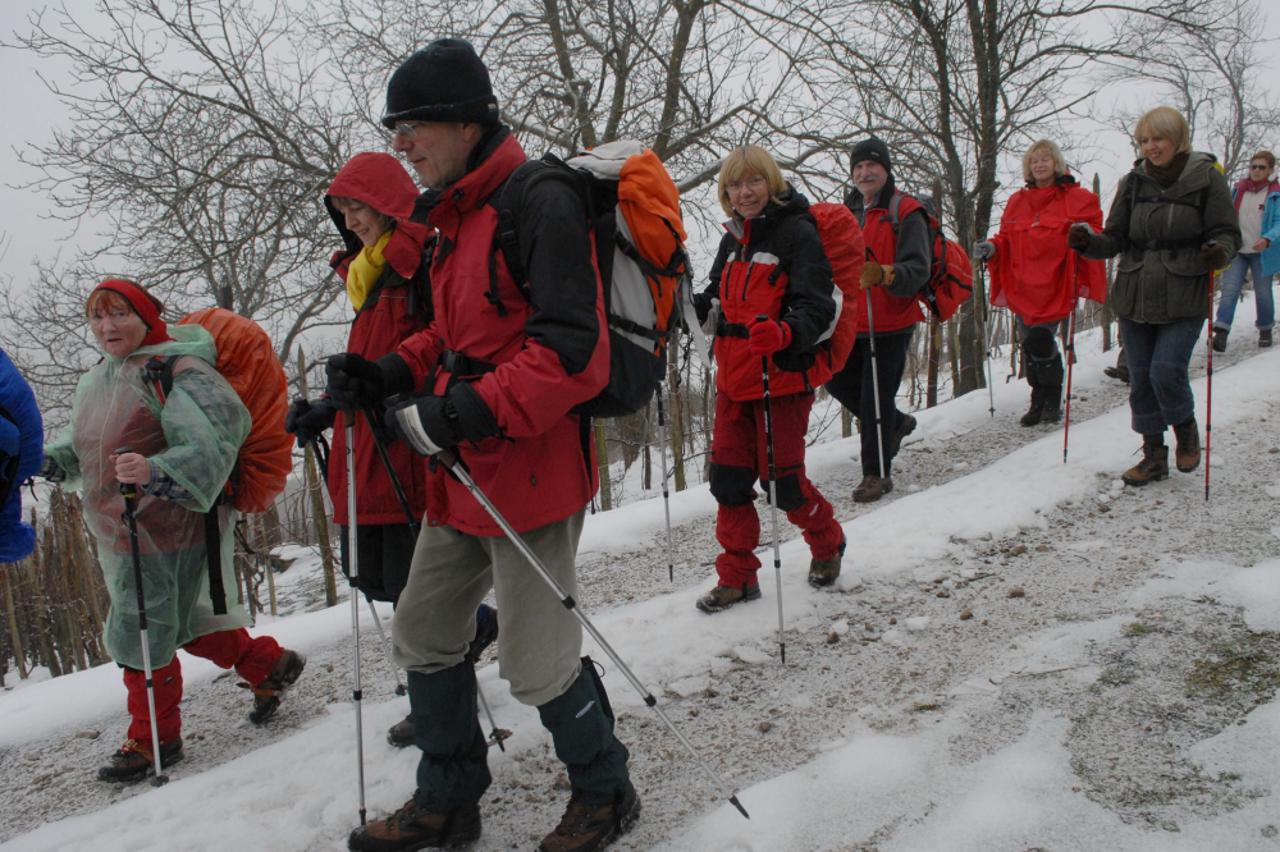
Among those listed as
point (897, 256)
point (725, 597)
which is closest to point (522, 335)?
point (725, 597)

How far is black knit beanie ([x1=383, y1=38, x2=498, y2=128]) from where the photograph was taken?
2213 mm

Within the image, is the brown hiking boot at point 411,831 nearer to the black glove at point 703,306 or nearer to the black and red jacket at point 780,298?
the black and red jacket at point 780,298

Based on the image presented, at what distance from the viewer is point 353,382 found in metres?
2.45

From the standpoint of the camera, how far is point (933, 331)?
1056 centimetres

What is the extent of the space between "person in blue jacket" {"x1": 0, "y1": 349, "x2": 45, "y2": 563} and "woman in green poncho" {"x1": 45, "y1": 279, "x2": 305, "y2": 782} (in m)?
0.38

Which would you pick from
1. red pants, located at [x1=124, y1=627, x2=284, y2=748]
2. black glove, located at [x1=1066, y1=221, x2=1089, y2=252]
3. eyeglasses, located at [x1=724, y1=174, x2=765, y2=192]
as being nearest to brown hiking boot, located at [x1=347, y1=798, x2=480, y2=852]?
red pants, located at [x1=124, y1=627, x2=284, y2=748]

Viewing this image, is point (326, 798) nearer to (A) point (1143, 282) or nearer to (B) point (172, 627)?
(B) point (172, 627)

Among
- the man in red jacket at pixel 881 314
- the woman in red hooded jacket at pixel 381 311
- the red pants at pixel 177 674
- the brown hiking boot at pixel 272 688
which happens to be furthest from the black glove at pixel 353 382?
the man in red jacket at pixel 881 314

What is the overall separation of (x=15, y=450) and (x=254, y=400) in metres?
0.98

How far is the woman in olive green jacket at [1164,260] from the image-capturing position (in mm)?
4707

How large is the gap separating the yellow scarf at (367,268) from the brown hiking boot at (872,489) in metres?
→ 3.98

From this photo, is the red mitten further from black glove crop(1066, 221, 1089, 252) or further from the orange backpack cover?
black glove crop(1066, 221, 1089, 252)

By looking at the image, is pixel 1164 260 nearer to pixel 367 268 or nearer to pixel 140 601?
pixel 367 268

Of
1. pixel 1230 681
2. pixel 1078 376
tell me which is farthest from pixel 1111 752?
pixel 1078 376
